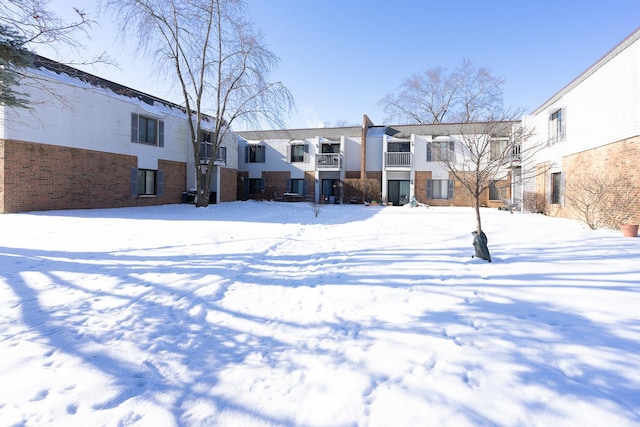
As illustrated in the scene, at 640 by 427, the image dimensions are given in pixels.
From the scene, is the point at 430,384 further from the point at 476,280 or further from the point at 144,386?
the point at 476,280

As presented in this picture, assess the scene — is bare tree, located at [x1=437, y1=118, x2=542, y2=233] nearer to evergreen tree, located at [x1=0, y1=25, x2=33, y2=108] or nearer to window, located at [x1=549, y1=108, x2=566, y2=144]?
window, located at [x1=549, y1=108, x2=566, y2=144]

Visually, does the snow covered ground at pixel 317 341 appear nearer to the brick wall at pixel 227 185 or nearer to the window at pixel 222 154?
the window at pixel 222 154

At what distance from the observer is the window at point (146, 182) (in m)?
17.5

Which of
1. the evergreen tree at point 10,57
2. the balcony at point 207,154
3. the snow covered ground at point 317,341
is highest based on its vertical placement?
the balcony at point 207,154

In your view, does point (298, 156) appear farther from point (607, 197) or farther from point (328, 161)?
point (607, 197)

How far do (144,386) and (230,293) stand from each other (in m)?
1.96

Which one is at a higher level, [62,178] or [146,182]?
[146,182]

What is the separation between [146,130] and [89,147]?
379cm

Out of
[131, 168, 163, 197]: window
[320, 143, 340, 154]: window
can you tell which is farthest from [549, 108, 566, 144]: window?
[131, 168, 163, 197]: window

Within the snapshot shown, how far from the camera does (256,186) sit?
29500 millimetres

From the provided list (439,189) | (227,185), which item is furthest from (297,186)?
(439,189)

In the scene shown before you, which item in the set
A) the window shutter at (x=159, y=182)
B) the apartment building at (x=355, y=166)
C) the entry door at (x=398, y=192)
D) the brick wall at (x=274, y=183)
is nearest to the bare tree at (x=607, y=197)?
the apartment building at (x=355, y=166)

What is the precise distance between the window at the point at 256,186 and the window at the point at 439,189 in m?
15.0

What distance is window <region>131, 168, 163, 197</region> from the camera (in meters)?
17.5
